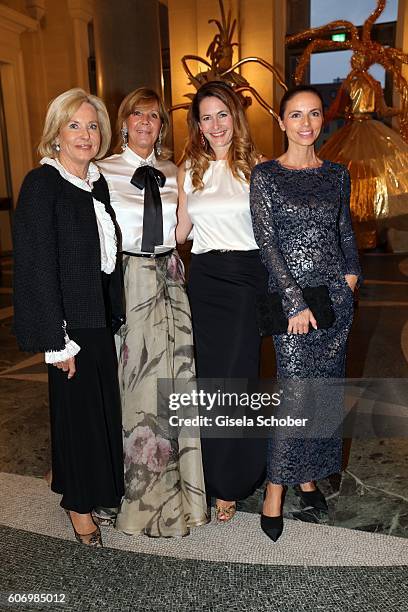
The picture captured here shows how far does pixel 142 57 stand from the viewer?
5.45 metres

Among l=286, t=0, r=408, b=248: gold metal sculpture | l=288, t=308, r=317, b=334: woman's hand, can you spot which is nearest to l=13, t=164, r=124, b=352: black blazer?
l=288, t=308, r=317, b=334: woman's hand

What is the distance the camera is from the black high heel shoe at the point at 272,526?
7.93 ft

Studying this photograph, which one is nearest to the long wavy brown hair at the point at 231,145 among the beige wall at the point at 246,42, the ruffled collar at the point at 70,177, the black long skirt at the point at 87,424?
the ruffled collar at the point at 70,177

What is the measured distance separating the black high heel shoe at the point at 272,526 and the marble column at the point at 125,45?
14.2 ft

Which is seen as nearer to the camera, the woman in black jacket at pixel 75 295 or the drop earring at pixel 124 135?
the woman in black jacket at pixel 75 295

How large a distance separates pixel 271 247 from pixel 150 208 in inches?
22.0

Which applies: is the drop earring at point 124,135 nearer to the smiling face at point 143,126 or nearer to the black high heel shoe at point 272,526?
the smiling face at point 143,126

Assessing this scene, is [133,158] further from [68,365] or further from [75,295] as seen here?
[68,365]

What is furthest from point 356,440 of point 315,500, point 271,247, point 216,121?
point 216,121

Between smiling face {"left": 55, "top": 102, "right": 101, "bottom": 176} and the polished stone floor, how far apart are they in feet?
5.65

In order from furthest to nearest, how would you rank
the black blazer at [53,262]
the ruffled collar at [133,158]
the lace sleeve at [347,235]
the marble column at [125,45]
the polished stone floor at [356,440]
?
the marble column at [125,45], the polished stone floor at [356,440], the ruffled collar at [133,158], the lace sleeve at [347,235], the black blazer at [53,262]

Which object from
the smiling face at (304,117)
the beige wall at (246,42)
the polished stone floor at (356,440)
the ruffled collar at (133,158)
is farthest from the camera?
the beige wall at (246,42)

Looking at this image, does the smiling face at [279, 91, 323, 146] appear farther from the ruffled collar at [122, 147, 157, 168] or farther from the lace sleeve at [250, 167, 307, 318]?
the ruffled collar at [122, 147, 157, 168]

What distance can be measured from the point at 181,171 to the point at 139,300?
0.63 metres
